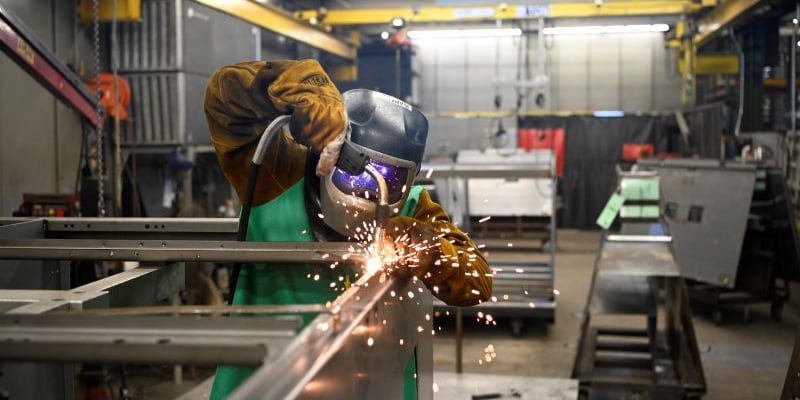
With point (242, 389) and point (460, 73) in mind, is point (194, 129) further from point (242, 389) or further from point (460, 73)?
point (460, 73)

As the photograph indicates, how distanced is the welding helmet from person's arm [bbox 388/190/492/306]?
9 centimetres

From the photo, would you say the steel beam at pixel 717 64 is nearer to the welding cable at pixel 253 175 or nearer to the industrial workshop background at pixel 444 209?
the industrial workshop background at pixel 444 209

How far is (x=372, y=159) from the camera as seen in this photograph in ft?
6.71

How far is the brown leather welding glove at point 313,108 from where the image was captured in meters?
1.99

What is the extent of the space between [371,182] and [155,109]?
5.17 metres

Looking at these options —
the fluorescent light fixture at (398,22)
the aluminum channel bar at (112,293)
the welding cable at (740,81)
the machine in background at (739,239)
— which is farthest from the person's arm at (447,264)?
the fluorescent light fixture at (398,22)

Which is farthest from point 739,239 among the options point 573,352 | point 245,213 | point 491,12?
point 245,213

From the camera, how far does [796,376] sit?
229 cm

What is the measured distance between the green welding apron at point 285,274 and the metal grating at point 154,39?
15.5ft

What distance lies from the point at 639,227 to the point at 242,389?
5100 millimetres

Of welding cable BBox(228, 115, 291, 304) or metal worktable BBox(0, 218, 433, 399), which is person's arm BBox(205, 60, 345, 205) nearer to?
welding cable BBox(228, 115, 291, 304)

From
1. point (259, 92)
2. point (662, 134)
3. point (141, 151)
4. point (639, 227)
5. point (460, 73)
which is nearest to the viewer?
point (259, 92)

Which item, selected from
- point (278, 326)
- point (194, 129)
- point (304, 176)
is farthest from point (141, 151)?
point (278, 326)

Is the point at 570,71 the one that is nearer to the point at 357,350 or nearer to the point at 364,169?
the point at 364,169
